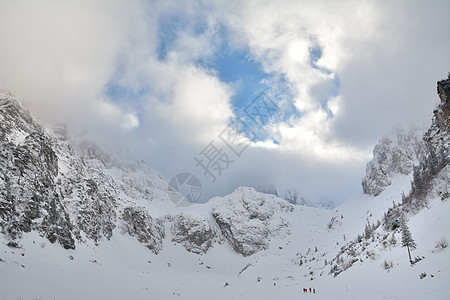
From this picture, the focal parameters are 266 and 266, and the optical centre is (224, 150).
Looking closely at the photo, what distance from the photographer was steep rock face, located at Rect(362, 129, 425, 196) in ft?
236

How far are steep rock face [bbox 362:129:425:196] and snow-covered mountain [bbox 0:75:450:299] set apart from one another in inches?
14.9

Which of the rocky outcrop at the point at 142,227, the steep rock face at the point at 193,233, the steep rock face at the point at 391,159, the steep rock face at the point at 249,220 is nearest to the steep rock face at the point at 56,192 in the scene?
the rocky outcrop at the point at 142,227

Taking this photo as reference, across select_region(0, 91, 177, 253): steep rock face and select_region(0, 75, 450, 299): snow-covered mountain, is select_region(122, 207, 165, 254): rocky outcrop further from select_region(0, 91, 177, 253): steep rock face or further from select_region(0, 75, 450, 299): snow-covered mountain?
select_region(0, 75, 450, 299): snow-covered mountain

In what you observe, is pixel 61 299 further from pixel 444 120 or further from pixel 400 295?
pixel 444 120

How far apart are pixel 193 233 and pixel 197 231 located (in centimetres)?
142

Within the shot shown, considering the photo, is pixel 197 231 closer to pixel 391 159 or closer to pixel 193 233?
pixel 193 233

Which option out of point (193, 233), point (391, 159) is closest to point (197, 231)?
point (193, 233)

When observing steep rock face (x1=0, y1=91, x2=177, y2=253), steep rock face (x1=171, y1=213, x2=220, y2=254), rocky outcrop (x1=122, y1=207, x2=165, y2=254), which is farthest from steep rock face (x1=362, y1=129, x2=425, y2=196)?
steep rock face (x1=0, y1=91, x2=177, y2=253)

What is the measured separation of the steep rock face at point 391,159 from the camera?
236ft

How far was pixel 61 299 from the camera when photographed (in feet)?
47.0

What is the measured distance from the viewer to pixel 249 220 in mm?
93125

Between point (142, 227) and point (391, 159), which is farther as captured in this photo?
point (391, 159)

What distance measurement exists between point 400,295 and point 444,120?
19090 mm

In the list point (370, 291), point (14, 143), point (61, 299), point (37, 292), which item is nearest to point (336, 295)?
point (370, 291)
